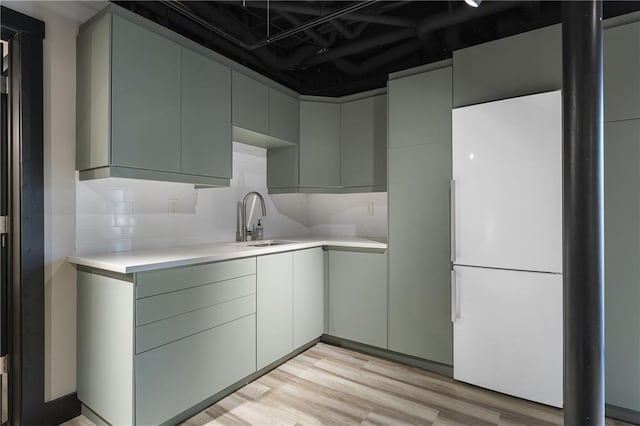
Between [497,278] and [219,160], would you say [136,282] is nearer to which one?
[219,160]

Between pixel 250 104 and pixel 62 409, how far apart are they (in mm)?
2324

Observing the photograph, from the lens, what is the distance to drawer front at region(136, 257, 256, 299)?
1617 mm

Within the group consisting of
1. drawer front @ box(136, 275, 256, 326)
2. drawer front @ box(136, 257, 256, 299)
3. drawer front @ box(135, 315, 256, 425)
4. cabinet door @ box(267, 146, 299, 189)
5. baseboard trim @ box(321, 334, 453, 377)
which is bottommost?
baseboard trim @ box(321, 334, 453, 377)

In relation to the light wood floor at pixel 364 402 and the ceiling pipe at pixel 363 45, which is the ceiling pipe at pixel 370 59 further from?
the light wood floor at pixel 364 402

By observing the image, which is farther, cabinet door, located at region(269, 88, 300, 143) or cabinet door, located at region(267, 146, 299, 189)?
cabinet door, located at region(267, 146, 299, 189)

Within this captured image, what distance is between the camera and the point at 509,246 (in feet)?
6.66

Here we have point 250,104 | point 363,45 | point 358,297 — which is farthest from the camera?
point 358,297

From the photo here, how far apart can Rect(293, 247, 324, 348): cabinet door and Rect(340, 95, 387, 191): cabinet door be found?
816 millimetres

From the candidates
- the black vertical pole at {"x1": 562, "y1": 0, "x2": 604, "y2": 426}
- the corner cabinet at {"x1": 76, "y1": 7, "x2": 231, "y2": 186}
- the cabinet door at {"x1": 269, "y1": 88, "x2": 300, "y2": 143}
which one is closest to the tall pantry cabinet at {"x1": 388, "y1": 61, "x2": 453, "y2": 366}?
the cabinet door at {"x1": 269, "y1": 88, "x2": 300, "y2": 143}

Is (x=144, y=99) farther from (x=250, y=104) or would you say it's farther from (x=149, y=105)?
(x=250, y=104)

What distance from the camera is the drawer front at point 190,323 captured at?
1624 mm

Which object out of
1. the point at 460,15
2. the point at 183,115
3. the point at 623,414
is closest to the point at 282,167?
the point at 183,115

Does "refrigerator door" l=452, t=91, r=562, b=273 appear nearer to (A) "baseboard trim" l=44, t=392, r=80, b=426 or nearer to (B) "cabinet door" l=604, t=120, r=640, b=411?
(B) "cabinet door" l=604, t=120, r=640, b=411

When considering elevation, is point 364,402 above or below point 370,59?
below
